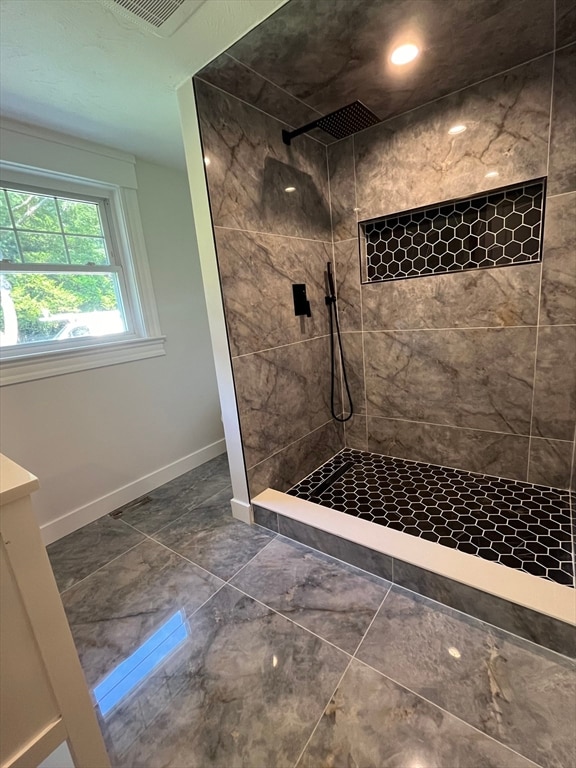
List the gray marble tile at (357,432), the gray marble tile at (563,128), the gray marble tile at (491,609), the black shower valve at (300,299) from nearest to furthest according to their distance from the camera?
1. the gray marble tile at (491,609)
2. the gray marble tile at (563,128)
3. the black shower valve at (300,299)
4. the gray marble tile at (357,432)

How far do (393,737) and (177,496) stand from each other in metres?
1.79

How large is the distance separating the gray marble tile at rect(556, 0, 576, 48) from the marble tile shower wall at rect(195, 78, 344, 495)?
123 centimetres

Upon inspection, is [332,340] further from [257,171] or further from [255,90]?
[255,90]

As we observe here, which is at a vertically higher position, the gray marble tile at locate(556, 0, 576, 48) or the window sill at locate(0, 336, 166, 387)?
the gray marble tile at locate(556, 0, 576, 48)

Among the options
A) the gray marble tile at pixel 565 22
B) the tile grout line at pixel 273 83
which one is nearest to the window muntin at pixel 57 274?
the tile grout line at pixel 273 83

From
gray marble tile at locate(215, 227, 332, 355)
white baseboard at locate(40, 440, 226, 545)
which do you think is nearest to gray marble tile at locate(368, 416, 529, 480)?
gray marble tile at locate(215, 227, 332, 355)

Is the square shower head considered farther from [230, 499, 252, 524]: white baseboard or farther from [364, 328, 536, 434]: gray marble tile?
[230, 499, 252, 524]: white baseboard

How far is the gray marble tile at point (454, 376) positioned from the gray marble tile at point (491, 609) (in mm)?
1084

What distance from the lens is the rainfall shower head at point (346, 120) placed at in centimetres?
159

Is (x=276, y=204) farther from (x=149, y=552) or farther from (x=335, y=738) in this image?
(x=335, y=738)

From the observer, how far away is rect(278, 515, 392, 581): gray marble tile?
1.50 m

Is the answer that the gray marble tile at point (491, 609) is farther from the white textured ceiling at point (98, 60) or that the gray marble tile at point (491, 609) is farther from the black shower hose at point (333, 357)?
the white textured ceiling at point (98, 60)

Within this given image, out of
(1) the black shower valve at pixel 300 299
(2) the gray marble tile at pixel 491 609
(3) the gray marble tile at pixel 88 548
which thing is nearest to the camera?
(2) the gray marble tile at pixel 491 609

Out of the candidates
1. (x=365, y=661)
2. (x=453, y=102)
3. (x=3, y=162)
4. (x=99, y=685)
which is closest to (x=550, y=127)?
(x=453, y=102)
